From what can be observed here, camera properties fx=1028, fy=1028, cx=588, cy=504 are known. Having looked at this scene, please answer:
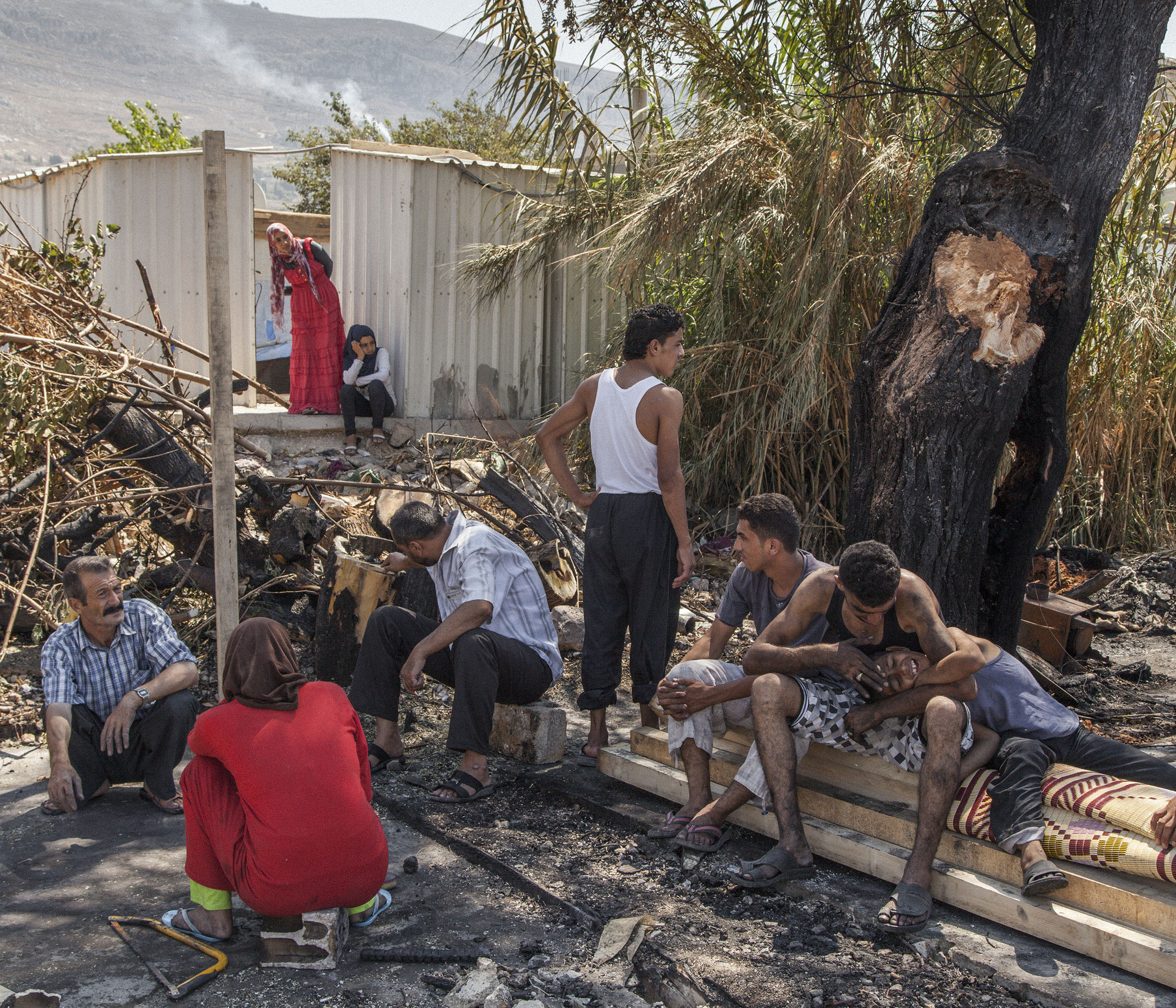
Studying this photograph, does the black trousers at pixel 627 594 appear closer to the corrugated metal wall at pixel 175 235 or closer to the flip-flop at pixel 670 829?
the flip-flop at pixel 670 829

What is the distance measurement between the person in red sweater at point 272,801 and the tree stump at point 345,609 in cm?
206

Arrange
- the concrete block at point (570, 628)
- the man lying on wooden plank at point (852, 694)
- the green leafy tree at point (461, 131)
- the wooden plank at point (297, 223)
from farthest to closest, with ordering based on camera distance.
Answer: the green leafy tree at point (461, 131), the wooden plank at point (297, 223), the concrete block at point (570, 628), the man lying on wooden plank at point (852, 694)

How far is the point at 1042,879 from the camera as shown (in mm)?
2746

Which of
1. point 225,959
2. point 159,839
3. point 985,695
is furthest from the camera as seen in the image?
point 159,839

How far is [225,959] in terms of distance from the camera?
270 centimetres

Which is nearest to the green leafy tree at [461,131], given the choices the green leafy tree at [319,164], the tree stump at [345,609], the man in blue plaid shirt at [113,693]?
the green leafy tree at [319,164]

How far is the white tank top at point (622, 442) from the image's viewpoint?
3.98 meters

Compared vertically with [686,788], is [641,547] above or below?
above

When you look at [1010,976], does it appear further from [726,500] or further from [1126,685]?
[726,500]

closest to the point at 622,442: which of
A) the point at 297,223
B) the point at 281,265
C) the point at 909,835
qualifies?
the point at 909,835

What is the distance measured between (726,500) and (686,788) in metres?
3.74

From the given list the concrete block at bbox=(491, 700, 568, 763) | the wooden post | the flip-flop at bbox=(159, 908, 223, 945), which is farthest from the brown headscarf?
the concrete block at bbox=(491, 700, 568, 763)

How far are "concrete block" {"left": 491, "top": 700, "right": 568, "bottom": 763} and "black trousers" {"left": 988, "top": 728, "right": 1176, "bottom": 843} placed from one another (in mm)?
1750

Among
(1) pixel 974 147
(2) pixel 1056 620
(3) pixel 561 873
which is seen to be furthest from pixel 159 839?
(1) pixel 974 147
